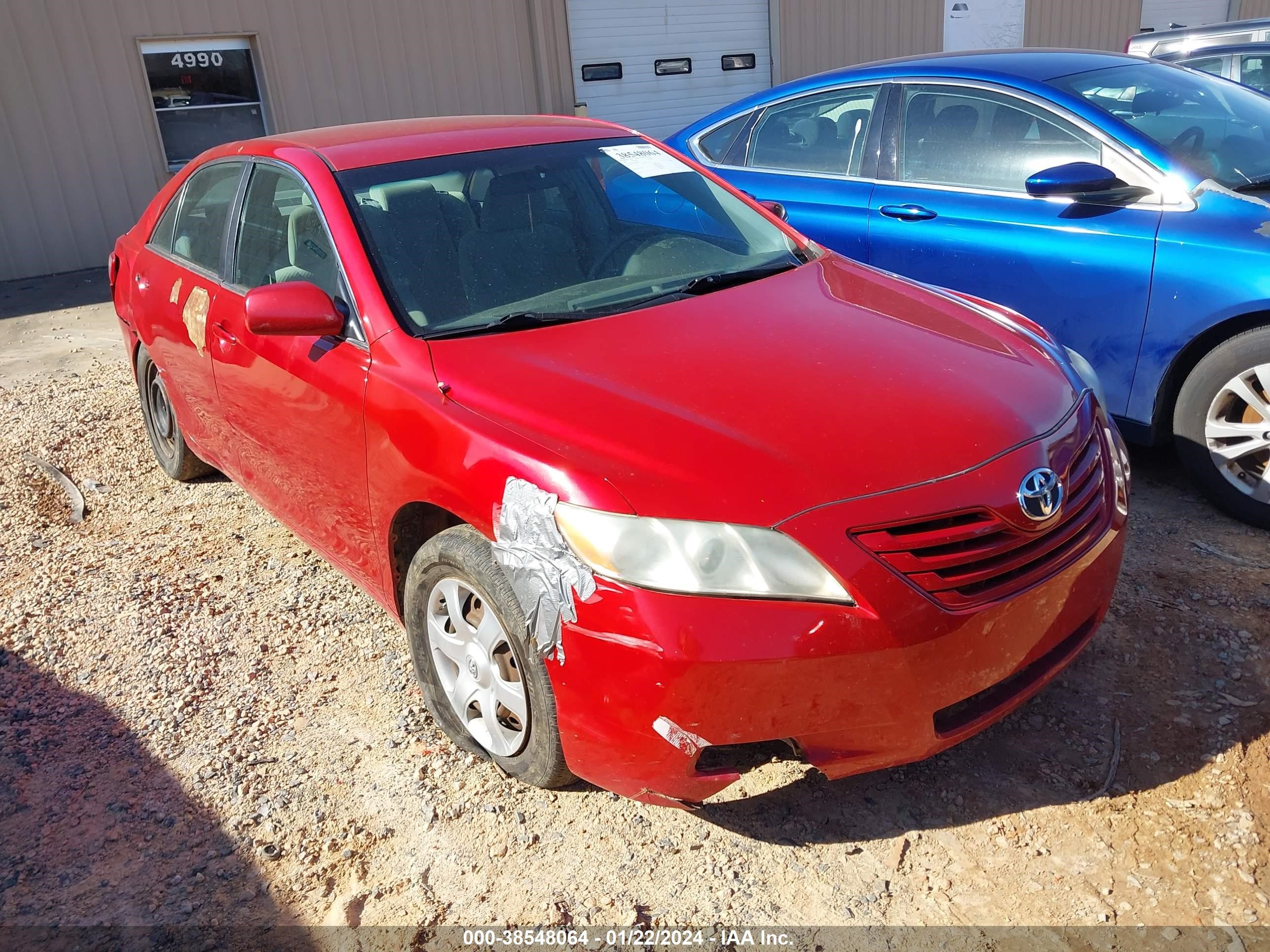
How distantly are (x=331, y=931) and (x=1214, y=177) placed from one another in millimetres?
3835

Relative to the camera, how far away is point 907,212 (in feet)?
14.4

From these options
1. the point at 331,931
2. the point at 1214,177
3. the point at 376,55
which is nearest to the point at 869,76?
the point at 1214,177

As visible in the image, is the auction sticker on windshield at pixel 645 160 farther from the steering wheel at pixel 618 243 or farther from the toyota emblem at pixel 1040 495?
the toyota emblem at pixel 1040 495

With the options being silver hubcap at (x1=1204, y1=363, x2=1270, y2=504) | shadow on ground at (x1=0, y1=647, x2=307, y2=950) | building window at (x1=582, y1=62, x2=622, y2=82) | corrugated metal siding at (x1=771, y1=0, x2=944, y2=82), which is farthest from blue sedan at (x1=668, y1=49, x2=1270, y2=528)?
corrugated metal siding at (x1=771, y1=0, x2=944, y2=82)

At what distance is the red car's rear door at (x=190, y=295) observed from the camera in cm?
371

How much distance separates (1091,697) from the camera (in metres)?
2.84

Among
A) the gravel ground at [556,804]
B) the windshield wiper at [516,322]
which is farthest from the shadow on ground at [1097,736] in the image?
the windshield wiper at [516,322]

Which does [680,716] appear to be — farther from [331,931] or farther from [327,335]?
[327,335]

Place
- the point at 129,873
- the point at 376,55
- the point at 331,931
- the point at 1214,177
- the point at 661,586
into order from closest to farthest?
the point at 661,586 < the point at 331,931 < the point at 129,873 < the point at 1214,177 < the point at 376,55

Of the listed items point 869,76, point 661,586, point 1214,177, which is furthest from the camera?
point 869,76

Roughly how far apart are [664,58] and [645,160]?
9.47 m

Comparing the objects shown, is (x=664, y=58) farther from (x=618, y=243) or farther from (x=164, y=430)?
(x=618, y=243)

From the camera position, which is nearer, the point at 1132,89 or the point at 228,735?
the point at 228,735

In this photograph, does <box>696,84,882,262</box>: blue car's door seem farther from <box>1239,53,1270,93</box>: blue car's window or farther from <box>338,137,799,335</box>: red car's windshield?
<box>1239,53,1270,93</box>: blue car's window
